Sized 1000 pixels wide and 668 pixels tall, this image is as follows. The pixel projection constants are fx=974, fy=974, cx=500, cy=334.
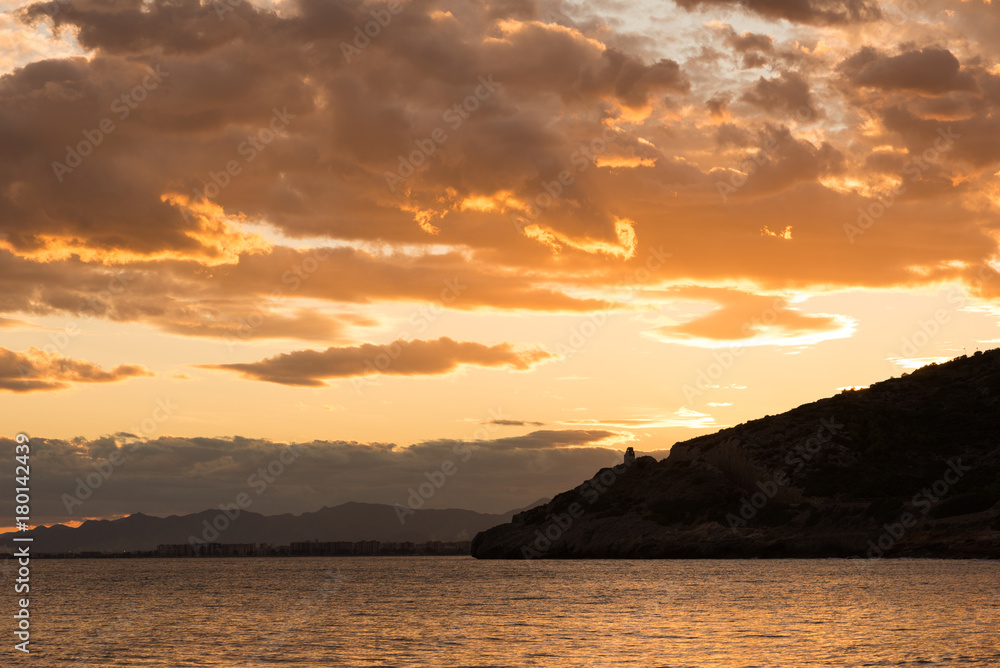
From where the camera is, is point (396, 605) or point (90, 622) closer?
point (90, 622)

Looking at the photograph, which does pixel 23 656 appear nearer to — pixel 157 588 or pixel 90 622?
pixel 90 622

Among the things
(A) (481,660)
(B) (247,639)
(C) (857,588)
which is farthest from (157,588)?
(A) (481,660)

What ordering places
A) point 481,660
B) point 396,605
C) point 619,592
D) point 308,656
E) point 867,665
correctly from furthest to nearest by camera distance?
point 619,592 < point 396,605 < point 308,656 < point 481,660 < point 867,665

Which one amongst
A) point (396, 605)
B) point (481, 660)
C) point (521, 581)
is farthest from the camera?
point (521, 581)

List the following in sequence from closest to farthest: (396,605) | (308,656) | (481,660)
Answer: (481,660), (308,656), (396,605)

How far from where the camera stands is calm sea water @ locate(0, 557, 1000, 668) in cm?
5844

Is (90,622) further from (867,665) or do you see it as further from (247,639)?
(867,665)

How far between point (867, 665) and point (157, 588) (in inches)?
5573

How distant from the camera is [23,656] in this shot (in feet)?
210

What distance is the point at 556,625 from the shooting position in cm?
7894

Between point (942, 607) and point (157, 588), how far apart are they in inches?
5090

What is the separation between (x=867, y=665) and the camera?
50781mm

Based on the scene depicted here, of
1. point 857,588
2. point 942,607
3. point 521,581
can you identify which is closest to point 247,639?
point 942,607

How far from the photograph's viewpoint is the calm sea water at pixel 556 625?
58.4 m
